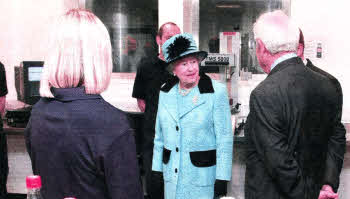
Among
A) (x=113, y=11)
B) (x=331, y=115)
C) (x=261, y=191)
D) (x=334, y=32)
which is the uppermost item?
(x=113, y=11)

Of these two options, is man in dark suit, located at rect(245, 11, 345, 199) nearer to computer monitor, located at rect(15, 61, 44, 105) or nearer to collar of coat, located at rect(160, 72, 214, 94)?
collar of coat, located at rect(160, 72, 214, 94)

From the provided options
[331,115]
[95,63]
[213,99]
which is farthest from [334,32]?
[95,63]

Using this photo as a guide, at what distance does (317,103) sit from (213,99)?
31.1 inches

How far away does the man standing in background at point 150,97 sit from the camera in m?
2.87

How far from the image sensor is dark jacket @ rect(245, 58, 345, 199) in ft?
5.56

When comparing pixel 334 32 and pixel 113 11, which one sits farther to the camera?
pixel 113 11

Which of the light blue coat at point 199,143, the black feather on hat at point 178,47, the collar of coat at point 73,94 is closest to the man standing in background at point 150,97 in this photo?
the light blue coat at point 199,143

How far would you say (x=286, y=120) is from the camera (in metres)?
1.70

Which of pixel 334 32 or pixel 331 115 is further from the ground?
pixel 334 32

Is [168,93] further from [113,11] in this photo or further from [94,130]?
[113,11]

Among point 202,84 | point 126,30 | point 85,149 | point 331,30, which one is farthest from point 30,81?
point 331,30

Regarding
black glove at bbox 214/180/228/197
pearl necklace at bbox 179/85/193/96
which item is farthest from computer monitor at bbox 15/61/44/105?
black glove at bbox 214/180/228/197

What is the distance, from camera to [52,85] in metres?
1.32

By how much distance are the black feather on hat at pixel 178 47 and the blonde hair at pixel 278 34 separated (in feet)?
2.42
